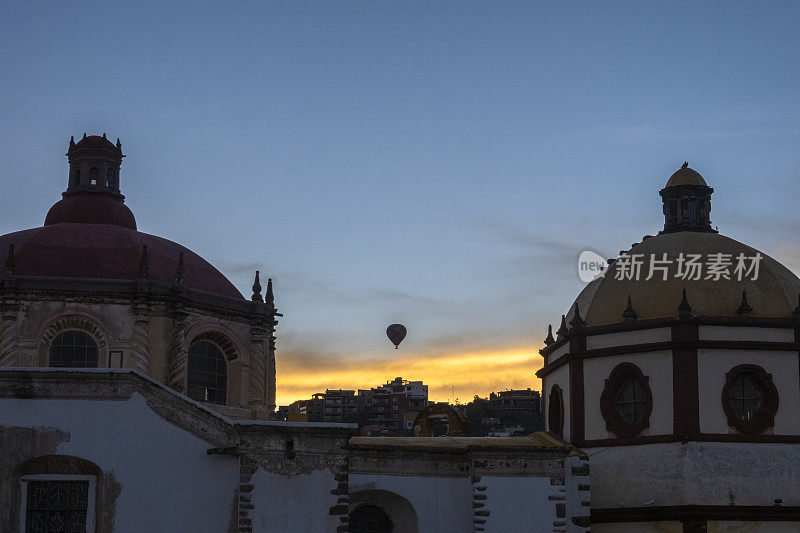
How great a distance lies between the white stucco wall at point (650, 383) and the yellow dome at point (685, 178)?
8.48 meters

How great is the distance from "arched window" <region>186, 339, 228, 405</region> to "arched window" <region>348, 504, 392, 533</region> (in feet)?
23.5

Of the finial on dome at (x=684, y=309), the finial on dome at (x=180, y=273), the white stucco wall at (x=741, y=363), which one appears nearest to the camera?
the white stucco wall at (x=741, y=363)

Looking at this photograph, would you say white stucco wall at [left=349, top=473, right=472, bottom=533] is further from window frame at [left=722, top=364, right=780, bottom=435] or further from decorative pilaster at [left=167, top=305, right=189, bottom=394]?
window frame at [left=722, top=364, right=780, bottom=435]

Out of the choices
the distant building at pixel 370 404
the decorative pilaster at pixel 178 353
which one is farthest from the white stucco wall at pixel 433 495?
the distant building at pixel 370 404

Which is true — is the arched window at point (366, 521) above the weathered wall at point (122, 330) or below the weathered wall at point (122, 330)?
below

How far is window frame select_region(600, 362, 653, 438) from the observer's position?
35438mm

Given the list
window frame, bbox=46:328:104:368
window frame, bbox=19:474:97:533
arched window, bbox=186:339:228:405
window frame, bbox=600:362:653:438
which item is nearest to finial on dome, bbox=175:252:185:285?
arched window, bbox=186:339:228:405

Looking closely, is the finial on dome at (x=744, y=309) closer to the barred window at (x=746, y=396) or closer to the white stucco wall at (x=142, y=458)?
the barred window at (x=746, y=396)

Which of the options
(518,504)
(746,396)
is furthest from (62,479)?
(746,396)

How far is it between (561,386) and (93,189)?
59.5 feet

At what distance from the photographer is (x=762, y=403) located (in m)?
35.1

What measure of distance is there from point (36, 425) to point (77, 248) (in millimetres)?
10880

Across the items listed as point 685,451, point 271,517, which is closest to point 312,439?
point 271,517

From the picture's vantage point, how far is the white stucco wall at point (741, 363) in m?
34.7
